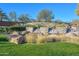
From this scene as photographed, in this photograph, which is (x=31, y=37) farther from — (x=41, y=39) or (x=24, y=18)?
(x=24, y=18)

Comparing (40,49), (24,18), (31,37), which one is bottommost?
(40,49)

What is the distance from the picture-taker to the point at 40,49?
23.1ft

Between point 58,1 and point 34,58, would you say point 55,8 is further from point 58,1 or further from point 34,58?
point 34,58

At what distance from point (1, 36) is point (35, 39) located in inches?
14.5

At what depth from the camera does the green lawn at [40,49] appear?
7020 millimetres

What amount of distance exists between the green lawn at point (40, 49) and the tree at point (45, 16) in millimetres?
270

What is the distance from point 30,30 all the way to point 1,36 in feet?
1.04

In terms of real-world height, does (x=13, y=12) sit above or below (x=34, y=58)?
above

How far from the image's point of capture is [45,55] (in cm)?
702

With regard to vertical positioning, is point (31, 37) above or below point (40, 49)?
above

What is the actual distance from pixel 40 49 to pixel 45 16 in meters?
0.36

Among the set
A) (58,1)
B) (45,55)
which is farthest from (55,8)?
(45,55)

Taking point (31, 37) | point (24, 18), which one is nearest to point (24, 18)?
point (24, 18)

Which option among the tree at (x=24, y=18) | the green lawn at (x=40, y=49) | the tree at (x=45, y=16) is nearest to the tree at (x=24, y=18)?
the tree at (x=24, y=18)
